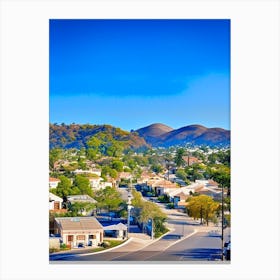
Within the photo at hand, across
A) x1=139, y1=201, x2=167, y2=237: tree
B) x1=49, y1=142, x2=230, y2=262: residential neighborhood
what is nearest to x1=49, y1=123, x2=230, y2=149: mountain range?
x1=49, y1=142, x2=230, y2=262: residential neighborhood

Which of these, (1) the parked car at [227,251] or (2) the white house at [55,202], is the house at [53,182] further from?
(1) the parked car at [227,251]

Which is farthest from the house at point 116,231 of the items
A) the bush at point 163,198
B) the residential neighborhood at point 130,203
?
the bush at point 163,198

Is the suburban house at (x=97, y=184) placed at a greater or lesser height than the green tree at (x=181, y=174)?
lesser

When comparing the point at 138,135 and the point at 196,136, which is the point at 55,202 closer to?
the point at 138,135

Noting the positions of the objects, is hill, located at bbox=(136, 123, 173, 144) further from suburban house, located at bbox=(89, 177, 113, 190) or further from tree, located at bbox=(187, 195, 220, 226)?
tree, located at bbox=(187, 195, 220, 226)

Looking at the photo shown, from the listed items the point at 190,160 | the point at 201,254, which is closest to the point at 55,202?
the point at 190,160
